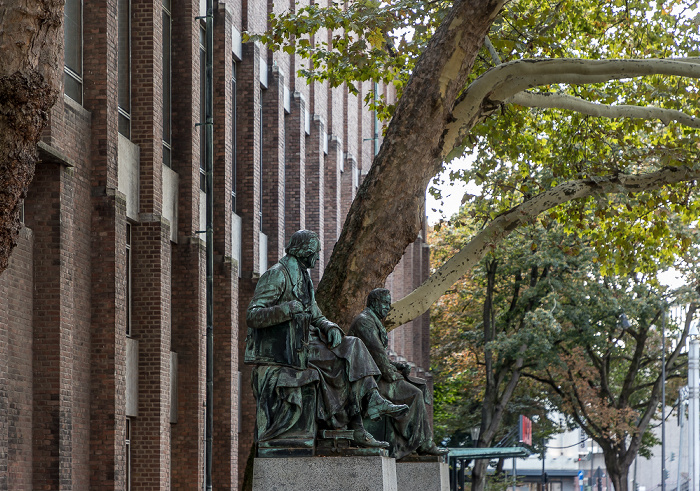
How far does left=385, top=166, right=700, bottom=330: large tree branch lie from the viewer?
16000mm

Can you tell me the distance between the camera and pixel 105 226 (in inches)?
750

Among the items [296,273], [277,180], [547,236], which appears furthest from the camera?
[547,236]

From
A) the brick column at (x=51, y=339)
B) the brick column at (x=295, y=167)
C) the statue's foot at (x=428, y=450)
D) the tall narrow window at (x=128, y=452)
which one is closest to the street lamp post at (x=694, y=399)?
the brick column at (x=295, y=167)

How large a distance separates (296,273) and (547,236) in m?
26.7

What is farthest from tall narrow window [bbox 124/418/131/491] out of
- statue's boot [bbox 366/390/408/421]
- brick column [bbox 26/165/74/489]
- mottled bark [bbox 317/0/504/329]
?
statue's boot [bbox 366/390/408/421]

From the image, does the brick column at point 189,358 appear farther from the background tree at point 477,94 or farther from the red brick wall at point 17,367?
the red brick wall at point 17,367

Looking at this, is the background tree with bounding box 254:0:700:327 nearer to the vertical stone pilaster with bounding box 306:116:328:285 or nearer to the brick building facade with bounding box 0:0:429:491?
the brick building facade with bounding box 0:0:429:491

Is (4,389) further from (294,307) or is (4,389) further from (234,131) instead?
(234,131)

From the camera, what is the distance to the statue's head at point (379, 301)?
11.1m

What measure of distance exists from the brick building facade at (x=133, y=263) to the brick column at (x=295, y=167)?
8.24 feet

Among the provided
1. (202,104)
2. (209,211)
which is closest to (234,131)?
(202,104)

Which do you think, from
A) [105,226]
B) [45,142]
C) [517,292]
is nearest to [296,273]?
[45,142]

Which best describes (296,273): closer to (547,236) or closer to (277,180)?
(277,180)

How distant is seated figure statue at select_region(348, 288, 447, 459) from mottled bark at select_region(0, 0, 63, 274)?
3.59 metres
